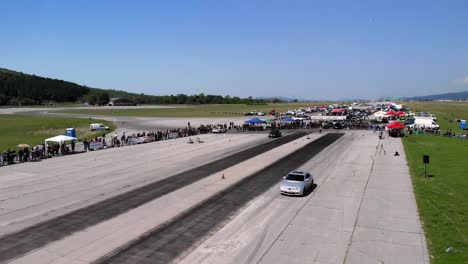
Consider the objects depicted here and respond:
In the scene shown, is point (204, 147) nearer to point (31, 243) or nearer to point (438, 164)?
point (438, 164)

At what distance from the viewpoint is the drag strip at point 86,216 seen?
14.3 m

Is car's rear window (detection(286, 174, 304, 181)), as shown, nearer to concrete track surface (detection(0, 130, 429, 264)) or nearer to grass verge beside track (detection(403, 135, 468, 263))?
concrete track surface (detection(0, 130, 429, 264))

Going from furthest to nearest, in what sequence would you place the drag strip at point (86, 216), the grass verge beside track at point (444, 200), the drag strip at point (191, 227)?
1. the drag strip at point (86, 216)
2. the grass verge beside track at point (444, 200)
3. the drag strip at point (191, 227)

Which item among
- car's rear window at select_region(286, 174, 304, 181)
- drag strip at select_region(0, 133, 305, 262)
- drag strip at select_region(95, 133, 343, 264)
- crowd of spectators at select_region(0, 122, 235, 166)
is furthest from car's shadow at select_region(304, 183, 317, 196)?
crowd of spectators at select_region(0, 122, 235, 166)

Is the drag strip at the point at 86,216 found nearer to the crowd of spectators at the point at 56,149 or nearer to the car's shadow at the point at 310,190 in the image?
the car's shadow at the point at 310,190

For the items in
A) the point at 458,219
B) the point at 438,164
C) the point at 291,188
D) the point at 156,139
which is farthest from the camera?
the point at 156,139

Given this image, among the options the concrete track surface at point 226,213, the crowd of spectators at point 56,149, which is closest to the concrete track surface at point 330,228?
the concrete track surface at point 226,213

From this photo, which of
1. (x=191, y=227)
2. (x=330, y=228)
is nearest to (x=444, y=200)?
(x=330, y=228)

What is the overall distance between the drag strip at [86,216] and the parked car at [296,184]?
6.60 meters

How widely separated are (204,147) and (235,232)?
29140 mm

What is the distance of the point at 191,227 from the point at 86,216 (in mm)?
5429

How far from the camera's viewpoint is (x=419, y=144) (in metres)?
44.8

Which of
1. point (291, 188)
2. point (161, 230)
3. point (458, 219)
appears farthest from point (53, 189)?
point (458, 219)

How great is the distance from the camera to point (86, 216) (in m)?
18.0
